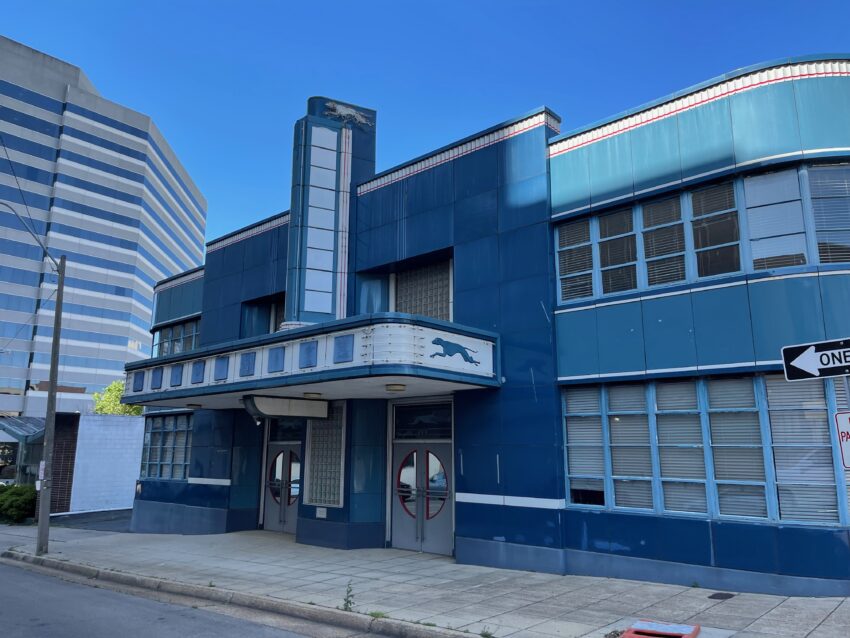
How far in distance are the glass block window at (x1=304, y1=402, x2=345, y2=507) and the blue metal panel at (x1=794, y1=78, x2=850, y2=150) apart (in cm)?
1067

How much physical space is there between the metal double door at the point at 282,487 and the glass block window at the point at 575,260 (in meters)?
9.05

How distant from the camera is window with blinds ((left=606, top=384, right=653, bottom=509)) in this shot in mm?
10977

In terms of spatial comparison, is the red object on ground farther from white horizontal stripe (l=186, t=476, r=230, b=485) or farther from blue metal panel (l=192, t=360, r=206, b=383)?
white horizontal stripe (l=186, t=476, r=230, b=485)

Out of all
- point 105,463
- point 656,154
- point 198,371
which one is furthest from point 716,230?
point 105,463

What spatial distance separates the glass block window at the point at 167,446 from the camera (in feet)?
68.9

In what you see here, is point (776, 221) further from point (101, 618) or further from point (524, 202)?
point (101, 618)

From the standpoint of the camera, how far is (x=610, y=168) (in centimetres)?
1205

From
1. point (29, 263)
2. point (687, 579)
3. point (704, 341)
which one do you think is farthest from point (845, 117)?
point (29, 263)

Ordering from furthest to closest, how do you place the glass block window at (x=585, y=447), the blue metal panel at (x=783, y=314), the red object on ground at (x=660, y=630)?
the glass block window at (x=585, y=447) → the blue metal panel at (x=783, y=314) → the red object on ground at (x=660, y=630)

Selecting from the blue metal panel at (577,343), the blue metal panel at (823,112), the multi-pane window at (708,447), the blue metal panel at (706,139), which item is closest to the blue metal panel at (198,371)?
the blue metal panel at (577,343)

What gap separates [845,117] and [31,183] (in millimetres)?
94555

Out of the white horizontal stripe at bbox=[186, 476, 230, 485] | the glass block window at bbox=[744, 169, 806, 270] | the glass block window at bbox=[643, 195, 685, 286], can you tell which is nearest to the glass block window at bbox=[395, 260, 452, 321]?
the glass block window at bbox=[643, 195, 685, 286]

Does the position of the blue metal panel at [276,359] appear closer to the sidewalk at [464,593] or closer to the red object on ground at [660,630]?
the sidewalk at [464,593]

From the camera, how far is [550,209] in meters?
12.7
